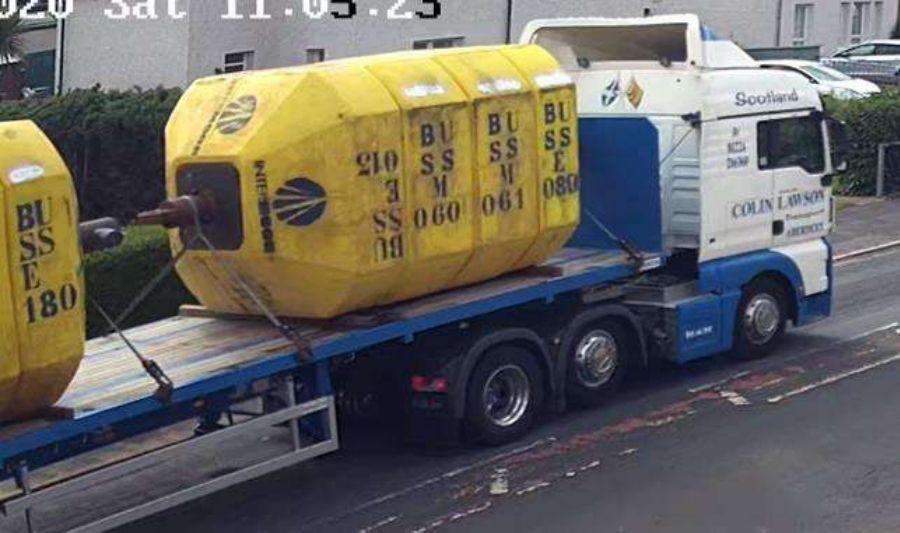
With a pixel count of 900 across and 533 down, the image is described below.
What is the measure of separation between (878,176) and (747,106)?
13252 mm

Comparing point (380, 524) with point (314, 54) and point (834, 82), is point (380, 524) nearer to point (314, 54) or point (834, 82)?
point (314, 54)

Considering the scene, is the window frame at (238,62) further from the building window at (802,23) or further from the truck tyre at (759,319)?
the building window at (802,23)

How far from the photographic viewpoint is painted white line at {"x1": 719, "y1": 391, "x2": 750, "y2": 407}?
43.9ft

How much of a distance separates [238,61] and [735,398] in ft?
61.7

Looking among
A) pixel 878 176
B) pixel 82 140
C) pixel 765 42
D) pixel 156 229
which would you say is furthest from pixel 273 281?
pixel 765 42

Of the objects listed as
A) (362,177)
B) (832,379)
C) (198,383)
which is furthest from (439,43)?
(198,383)

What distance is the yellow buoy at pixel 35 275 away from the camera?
29.6 ft

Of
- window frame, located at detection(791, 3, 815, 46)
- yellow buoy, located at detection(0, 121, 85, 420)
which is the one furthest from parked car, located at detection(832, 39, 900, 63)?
yellow buoy, located at detection(0, 121, 85, 420)

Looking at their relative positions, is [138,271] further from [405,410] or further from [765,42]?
[765,42]

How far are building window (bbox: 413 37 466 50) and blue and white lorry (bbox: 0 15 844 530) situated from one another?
18.7 m

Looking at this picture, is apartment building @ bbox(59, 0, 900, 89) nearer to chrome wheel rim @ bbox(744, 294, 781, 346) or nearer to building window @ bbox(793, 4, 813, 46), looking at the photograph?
building window @ bbox(793, 4, 813, 46)

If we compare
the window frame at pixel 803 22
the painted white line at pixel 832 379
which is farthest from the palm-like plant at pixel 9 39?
the window frame at pixel 803 22

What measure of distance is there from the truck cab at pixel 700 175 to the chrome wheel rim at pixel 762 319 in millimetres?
13

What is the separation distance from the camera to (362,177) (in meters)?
11.1
